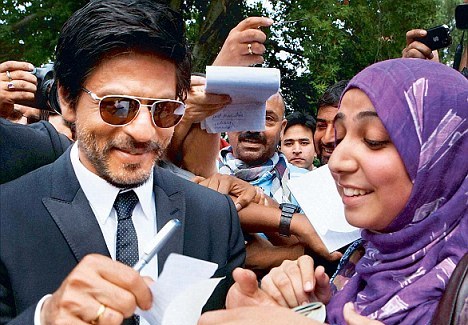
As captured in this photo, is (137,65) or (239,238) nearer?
(137,65)

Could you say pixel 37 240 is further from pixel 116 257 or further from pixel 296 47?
pixel 296 47

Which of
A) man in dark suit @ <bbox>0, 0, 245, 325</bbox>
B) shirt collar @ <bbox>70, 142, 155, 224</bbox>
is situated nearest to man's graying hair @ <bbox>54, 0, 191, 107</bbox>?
man in dark suit @ <bbox>0, 0, 245, 325</bbox>

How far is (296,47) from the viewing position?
16.0m

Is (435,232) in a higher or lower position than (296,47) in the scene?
higher

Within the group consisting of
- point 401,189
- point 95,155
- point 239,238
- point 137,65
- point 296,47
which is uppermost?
point 137,65

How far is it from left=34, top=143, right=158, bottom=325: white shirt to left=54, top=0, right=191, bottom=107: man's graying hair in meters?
0.30

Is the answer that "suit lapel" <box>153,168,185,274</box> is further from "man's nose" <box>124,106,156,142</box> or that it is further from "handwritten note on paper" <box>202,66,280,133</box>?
"handwritten note on paper" <box>202,66,280,133</box>

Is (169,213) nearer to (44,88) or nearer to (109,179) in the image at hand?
(109,179)

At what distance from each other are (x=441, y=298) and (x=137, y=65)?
3.93 feet

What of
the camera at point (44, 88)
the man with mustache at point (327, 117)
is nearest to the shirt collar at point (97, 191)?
the camera at point (44, 88)

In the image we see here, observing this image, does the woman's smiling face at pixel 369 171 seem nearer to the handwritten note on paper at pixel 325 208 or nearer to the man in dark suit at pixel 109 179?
the handwritten note on paper at pixel 325 208

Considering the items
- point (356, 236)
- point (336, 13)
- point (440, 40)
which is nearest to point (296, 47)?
point (336, 13)

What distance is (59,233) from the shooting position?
6.16ft

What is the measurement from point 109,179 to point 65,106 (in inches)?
14.7
